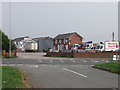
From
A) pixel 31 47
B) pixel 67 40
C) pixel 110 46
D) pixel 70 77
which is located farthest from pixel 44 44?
pixel 70 77

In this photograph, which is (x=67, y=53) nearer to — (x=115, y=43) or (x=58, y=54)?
(x=58, y=54)

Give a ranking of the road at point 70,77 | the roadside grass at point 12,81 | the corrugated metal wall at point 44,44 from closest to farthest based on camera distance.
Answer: the roadside grass at point 12,81 < the road at point 70,77 < the corrugated metal wall at point 44,44

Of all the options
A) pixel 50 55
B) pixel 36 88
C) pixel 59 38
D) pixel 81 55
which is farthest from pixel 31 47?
pixel 36 88

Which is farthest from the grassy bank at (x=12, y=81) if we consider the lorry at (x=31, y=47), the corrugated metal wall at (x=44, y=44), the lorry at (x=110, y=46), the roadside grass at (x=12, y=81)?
the corrugated metal wall at (x=44, y=44)

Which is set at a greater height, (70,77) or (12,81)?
(12,81)

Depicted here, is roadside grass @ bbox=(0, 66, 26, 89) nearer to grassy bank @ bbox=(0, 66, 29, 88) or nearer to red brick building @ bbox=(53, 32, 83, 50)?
grassy bank @ bbox=(0, 66, 29, 88)

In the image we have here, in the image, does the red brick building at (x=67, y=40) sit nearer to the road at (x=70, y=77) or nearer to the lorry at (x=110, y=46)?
the lorry at (x=110, y=46)

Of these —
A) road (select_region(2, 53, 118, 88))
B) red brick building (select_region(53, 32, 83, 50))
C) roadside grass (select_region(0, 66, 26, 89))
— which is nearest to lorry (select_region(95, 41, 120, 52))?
red brick building (select_region(53, 32, 83, 50))

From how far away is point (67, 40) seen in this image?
96.5m

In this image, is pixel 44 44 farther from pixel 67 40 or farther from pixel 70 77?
pixel 70 77

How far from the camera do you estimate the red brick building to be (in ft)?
315

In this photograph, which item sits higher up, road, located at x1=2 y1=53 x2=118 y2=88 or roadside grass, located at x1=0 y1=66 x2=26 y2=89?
roadside grass, located at x1=0 y1=66 x2=26 y2=89

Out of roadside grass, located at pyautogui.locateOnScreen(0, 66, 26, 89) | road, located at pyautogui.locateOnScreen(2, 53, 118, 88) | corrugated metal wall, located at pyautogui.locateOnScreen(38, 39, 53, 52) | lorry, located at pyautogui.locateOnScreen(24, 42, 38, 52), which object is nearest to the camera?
roadside grass, located at pyautogui.locateOnScreen(0, 66, 26, 89)

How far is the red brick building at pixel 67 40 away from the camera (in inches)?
3780
